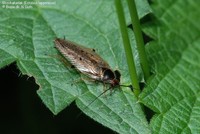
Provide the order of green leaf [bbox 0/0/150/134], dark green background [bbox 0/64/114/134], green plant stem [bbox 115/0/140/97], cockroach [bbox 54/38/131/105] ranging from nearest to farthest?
green plant stem [bbox 115/0/140/97]
green leaf [bbox 0/0/150/134]
cockroach [bbox 54/38/131/105]
dark green background [bbox 0/64/114/134]

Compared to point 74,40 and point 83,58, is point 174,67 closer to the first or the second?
point 83,58

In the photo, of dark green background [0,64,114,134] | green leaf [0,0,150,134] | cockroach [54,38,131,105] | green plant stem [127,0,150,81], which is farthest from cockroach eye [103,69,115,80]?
dark green background [0,64,114,134]

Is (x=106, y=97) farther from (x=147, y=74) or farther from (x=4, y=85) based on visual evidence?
(x=4, y=85)

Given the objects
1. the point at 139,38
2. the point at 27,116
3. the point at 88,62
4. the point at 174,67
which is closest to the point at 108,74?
the point at 88,62

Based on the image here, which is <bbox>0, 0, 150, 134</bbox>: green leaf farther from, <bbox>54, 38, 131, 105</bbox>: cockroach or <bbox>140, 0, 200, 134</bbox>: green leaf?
<bbox>140, 0, 200, 134</bbox>: green leaf

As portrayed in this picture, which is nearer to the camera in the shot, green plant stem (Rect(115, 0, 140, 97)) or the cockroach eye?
green plant stem (Rect(115, 0, 140, 97))

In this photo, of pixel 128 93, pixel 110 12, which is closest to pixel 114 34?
pixel 110 12

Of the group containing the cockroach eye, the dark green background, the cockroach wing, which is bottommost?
the dark green background
